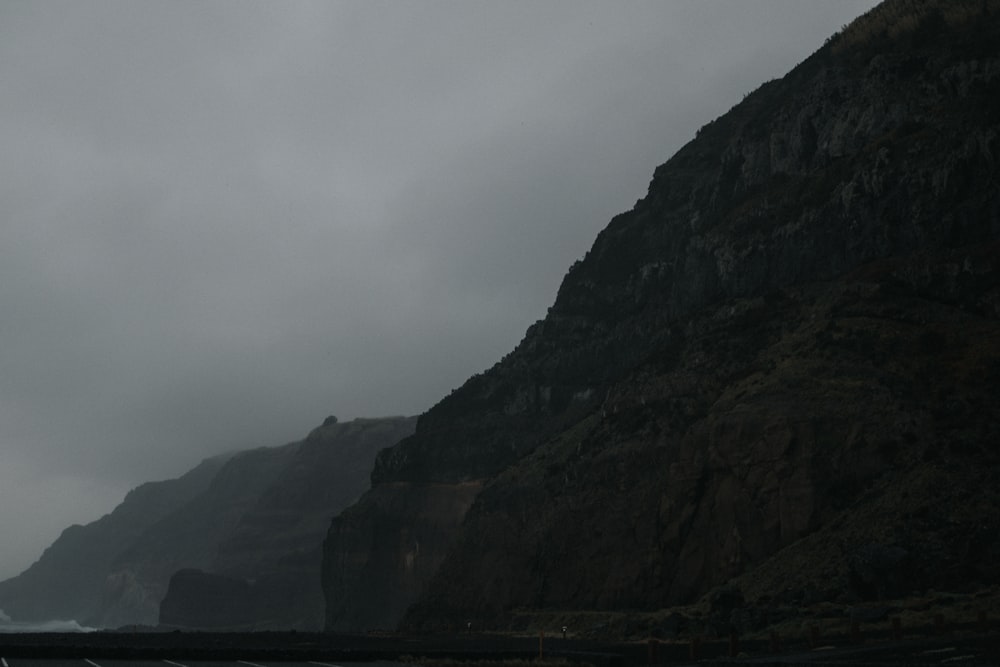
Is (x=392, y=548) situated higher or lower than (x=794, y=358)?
lower

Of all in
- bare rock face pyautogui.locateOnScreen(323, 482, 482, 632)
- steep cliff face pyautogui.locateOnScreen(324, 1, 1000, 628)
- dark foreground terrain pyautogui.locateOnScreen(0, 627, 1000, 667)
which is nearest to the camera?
dark foreground terrain pyautogui.locateOnScreen(0, 627, 1000, 667)

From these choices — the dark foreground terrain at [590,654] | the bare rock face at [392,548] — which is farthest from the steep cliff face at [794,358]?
the bare rock face at [392,548]

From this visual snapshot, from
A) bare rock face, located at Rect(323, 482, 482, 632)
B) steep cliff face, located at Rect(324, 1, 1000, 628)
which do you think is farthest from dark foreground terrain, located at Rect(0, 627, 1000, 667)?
bare rock face, located at Rect(323, 482, 482, 632)

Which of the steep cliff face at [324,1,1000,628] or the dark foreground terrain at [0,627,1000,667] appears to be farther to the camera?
the steep cliff face at [324,1,1000,628]

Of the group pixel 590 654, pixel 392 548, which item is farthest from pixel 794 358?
pixel 392 548

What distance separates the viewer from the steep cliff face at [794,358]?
71.7 metres

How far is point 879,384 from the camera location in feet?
243

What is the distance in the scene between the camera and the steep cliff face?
7169 centimetres

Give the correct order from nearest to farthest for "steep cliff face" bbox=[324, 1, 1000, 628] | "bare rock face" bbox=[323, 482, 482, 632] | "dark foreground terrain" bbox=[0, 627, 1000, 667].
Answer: "dark foreground terrain" bbox=[0, 627, 1000, 667] < "steep cliff face" bbox=[324, 1, 1000, 628] < "bare rock face" bbox=[323, 482, 482, 632]

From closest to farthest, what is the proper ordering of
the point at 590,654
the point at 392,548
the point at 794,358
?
the point at 590,654 → the point at 794,358 → the point at 392,548

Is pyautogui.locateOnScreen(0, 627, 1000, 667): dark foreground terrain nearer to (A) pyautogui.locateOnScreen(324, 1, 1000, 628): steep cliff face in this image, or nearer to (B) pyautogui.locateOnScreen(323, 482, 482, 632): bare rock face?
(A) pyautogui.locateOnScreen(324, 1, 1000, 628): steep cliff face

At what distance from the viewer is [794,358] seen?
81812 mm

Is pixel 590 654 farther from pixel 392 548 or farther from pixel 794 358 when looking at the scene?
pixel 392 548

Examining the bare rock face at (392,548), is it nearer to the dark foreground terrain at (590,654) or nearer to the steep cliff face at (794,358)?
the steep cliff face at (794,358)
